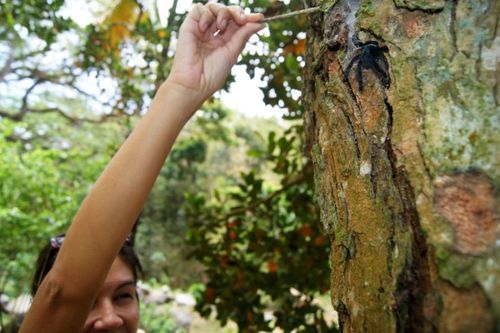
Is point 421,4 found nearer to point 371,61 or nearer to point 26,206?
point 371,61

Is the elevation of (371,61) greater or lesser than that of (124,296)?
greater

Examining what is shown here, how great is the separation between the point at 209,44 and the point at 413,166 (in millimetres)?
738

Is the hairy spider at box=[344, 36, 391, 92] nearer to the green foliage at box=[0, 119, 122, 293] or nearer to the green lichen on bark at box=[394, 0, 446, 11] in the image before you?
the green lichen on bark at box=[394, 0, 446, 11]

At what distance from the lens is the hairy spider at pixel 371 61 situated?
631 mm

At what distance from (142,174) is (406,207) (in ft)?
1.65

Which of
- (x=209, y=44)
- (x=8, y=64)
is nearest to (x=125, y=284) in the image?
(x=209, y=44)

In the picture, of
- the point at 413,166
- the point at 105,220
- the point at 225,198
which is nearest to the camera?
the point at 413,166

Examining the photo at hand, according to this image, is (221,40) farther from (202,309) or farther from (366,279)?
(202,309)

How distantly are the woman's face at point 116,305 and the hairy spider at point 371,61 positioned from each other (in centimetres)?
90

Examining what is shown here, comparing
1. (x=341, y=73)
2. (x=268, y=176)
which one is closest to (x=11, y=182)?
(x=341, y=73)

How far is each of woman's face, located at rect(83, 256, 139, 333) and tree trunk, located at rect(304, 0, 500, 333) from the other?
2.51ft

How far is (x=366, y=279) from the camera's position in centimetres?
55

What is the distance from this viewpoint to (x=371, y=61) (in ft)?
2.15

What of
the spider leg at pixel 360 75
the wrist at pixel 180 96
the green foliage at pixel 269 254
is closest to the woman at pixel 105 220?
the wrist at pixel 180 96
